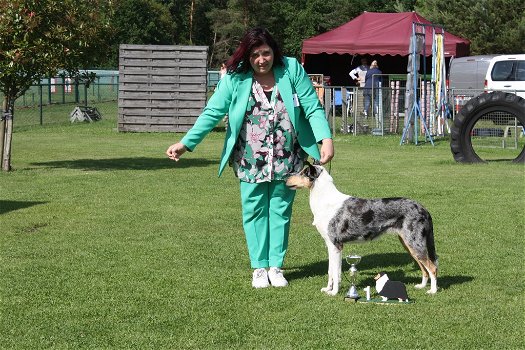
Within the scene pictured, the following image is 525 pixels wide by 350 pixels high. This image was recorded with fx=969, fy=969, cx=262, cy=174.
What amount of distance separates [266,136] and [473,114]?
37.1 ft

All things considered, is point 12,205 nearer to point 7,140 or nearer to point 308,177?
point 7,140

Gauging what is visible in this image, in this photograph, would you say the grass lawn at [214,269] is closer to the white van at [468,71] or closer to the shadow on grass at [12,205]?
the shadow on grass at [12,205]

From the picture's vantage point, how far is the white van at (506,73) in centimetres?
2889

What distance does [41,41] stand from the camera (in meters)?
17.0

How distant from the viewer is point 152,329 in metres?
6.63

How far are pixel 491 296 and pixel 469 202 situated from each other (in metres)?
5.41

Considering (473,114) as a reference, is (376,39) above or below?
above

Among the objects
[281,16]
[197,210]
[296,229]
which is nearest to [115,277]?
[296,229]

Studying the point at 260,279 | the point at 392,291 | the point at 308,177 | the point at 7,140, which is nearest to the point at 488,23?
the point at 7,140

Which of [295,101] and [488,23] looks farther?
[488,23]

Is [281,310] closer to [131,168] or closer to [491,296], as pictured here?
[491,296]

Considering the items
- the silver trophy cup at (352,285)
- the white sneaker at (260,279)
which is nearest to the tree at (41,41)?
the white sneaker at (260,279)

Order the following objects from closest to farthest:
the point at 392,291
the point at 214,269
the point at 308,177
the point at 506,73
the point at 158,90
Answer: the point at 392,291
the point at 308,177
the point at 214,269
the point at 158,90
the point at 506,73

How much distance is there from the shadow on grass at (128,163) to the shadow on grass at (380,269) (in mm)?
9171
